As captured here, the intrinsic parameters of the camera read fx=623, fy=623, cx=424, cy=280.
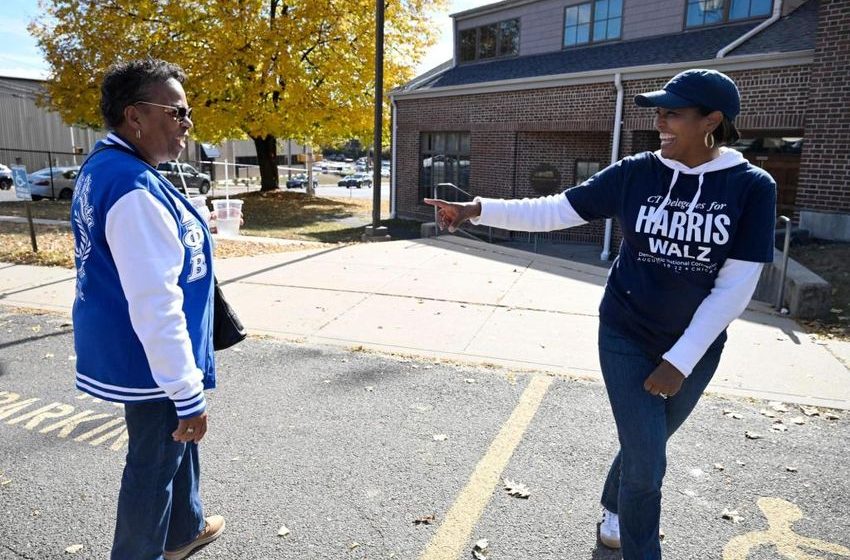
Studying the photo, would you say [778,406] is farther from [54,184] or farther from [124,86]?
[54,184]

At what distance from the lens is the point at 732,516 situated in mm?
3102

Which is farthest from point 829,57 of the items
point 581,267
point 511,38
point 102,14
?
point 102,14

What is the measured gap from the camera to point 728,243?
2.18m

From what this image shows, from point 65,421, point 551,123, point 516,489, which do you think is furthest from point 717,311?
point 551,123

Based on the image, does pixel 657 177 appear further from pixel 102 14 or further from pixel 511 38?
pixel 102 14

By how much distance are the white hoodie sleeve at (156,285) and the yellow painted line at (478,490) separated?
4.69 feet

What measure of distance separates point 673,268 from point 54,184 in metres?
26.2

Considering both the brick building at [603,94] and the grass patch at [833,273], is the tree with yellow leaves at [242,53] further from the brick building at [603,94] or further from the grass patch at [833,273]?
the grass patch at [833,273]

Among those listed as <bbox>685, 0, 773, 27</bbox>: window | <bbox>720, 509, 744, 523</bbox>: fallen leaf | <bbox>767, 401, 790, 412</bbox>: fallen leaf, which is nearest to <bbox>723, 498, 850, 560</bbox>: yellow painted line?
<bbox>720, 509, 744, 523</bbox>: fallen leaf

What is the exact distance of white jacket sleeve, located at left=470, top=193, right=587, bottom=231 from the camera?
104 inches

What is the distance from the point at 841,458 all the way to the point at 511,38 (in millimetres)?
17259

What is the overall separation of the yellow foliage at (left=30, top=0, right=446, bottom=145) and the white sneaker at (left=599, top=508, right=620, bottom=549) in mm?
17859

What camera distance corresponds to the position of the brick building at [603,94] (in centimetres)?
1070

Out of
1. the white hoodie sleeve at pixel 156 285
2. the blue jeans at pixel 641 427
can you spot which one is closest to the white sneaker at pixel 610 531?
the blue jeans at pixel 641 427
